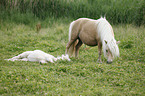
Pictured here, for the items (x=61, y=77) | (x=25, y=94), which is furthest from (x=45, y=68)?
(x=25, y=94)

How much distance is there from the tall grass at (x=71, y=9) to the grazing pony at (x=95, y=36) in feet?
18.8

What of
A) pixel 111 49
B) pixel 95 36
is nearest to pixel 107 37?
pixel 111 49

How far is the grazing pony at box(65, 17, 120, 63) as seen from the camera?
584 centimetres

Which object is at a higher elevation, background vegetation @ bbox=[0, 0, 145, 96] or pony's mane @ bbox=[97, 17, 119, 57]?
pony's mane @ bbox=[97, 17, 119, 57]

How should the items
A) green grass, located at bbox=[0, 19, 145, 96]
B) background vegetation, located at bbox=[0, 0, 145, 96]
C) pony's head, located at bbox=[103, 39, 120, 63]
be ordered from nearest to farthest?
1. green grass, located at bbox=[0, 19, 145, 96]
2. background vegetation, located at bbox=[0, 0, 145, 96]
3. pony's head, located at bbox=[103, 39, 120, 63]

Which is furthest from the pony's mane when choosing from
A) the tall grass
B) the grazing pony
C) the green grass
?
the tall grass

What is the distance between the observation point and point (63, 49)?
8742mm

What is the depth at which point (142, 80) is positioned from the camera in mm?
4824

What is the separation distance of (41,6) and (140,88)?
1085 centimetres

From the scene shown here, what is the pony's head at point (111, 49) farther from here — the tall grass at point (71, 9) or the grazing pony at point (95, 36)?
the tall grass at point (71, 9)

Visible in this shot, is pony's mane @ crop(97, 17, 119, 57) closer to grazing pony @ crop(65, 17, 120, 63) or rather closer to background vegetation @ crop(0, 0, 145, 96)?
grazing pony @ crop(65, 17, 120, 63)

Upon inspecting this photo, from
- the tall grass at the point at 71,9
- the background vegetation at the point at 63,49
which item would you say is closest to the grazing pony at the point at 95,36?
the background vegetation at the point at 63,49

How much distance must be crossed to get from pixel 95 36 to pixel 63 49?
2.66 m

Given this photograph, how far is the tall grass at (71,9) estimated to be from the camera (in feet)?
40.2
